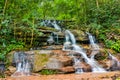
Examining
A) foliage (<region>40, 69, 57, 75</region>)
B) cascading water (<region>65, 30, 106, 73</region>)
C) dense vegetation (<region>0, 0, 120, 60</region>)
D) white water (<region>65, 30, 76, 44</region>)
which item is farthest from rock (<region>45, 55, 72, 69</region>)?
white water (<region>65, 30, 76, 44</region>)

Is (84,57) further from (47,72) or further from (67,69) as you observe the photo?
(47,72)

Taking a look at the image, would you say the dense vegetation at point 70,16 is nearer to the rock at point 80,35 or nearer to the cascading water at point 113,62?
the rock at point 80,35

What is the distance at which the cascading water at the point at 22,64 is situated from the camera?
10.3 m

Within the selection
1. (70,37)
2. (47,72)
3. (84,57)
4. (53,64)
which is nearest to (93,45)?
(70,37)

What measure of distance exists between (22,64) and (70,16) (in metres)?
11.1

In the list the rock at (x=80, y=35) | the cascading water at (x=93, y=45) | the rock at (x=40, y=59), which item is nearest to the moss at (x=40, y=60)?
the rock at (x=40, y=59)

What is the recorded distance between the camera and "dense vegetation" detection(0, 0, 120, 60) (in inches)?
507

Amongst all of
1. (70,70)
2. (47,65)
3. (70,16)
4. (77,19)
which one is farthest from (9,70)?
(70,16)

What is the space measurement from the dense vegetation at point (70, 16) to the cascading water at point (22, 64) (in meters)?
0.62

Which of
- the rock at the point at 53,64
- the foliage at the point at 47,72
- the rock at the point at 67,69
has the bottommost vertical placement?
the foliage at the point at 47,72

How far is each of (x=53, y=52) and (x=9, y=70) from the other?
2.24 meters

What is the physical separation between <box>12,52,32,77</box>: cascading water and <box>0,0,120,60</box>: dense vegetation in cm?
62

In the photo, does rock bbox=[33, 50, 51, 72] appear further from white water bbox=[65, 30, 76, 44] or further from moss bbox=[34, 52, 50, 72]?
white water bbox=[65, 30, 76, 44]

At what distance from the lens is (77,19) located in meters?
18.2
